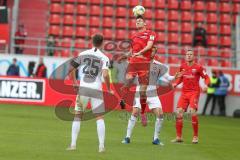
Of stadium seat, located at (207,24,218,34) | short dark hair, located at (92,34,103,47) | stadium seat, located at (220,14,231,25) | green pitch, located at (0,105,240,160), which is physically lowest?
green pitch, located at (0,105,240,160)

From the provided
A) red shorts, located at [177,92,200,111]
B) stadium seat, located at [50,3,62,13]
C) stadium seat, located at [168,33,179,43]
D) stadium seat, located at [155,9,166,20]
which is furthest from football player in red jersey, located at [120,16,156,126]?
stadium seat, located at [155,9,166,20]

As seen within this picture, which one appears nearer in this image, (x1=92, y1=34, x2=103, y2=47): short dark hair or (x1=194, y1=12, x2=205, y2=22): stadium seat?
(x1=92, y1=34, x2=103, y2=47): short dark hair

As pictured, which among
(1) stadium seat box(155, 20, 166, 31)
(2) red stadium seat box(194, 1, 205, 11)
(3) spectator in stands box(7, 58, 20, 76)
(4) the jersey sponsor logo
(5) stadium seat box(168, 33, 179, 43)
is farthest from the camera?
(2) red stadium seat box(194, 1, 205, 11)

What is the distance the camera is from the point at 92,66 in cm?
1248

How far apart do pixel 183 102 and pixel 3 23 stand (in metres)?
16.9

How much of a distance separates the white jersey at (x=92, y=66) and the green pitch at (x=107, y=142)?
134 centimetres

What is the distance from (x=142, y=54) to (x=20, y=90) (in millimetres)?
13584

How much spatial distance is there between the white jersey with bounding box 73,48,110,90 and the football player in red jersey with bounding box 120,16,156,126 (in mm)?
2032

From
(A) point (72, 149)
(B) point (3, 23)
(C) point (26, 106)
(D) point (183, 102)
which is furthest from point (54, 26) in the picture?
(A) point (72, 149)

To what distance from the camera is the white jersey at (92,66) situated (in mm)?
12422

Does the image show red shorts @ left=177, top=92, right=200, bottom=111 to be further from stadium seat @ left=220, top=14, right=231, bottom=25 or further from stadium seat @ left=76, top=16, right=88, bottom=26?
stadium seat @ left=220, top=14, right=231, bottom=25

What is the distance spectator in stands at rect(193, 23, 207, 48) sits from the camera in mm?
32812

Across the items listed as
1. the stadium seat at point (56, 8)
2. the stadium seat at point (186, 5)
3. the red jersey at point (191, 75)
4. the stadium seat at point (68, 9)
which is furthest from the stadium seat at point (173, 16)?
the red jersey at point (191, 75)

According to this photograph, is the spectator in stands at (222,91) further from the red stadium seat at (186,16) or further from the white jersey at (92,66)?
the white jersey at (92,66)
